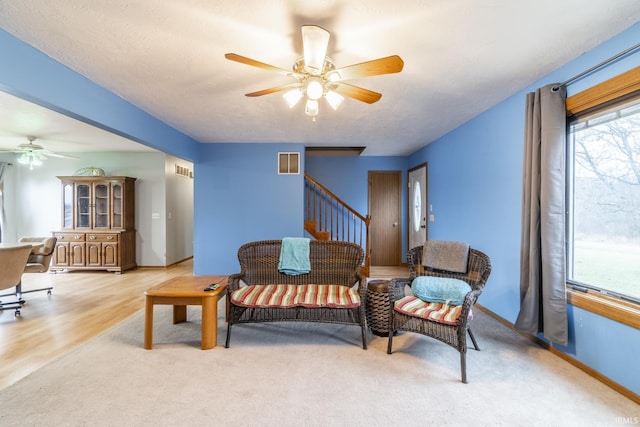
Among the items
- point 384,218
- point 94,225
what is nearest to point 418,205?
point 384,218

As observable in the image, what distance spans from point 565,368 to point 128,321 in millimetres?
4256

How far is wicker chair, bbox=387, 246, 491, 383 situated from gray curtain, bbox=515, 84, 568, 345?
0.42 meters

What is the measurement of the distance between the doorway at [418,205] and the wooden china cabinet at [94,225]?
19.7 feet

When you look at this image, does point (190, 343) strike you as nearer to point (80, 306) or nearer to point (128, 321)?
point (128, 321)

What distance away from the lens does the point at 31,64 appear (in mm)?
2143

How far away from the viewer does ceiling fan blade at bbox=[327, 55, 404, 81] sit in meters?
1.74

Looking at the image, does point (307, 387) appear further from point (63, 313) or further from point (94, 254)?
point (94, 254)

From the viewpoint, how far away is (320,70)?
6.64ft

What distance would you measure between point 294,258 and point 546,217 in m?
2.39

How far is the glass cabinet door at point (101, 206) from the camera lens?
578 cm

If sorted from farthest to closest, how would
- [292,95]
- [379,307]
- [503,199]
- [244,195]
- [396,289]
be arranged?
[244,195], [503,199], [379,307], [396,289], [292,95]

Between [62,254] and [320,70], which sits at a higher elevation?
[320,70]

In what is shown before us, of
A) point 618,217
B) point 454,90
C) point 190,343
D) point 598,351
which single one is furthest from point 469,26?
point 190,343

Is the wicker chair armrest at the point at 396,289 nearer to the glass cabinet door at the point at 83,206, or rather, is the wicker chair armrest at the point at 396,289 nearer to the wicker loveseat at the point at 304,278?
the wicker loveseat at the point at 304,278
